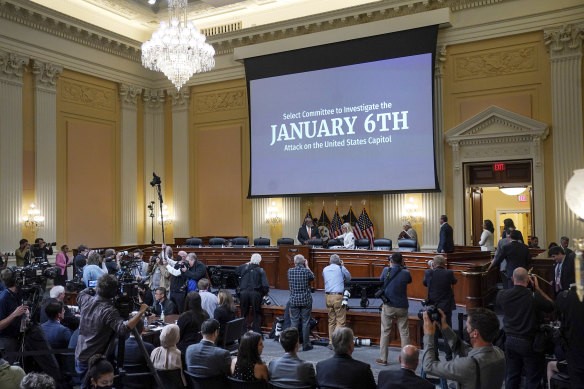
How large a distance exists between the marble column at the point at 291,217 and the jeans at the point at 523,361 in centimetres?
1051

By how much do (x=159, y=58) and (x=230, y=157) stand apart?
531 cm

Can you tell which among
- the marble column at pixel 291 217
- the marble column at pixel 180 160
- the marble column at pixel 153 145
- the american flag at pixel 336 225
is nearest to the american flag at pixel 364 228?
the american flag at pixel 336 225

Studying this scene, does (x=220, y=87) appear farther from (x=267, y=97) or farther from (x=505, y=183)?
(x=505, y=183)

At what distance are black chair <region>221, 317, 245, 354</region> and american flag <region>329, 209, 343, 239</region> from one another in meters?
8.71

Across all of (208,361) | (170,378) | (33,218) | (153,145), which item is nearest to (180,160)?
(153,145)

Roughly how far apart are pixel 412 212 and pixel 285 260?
3.77 metres

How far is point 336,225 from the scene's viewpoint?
14.6m

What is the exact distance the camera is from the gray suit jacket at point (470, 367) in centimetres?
342

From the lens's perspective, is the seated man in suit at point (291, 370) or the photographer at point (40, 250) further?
the photographer at point (40, 250)

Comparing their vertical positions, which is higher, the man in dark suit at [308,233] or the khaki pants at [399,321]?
the man in dark suit at [308,233]

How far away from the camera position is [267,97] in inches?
606

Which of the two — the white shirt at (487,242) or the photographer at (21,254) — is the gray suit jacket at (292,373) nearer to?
the white shirt at (487,242)

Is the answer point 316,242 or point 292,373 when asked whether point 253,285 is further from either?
point 316,242

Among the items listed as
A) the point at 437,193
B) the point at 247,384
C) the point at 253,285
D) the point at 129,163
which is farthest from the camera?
the point at 129,163
